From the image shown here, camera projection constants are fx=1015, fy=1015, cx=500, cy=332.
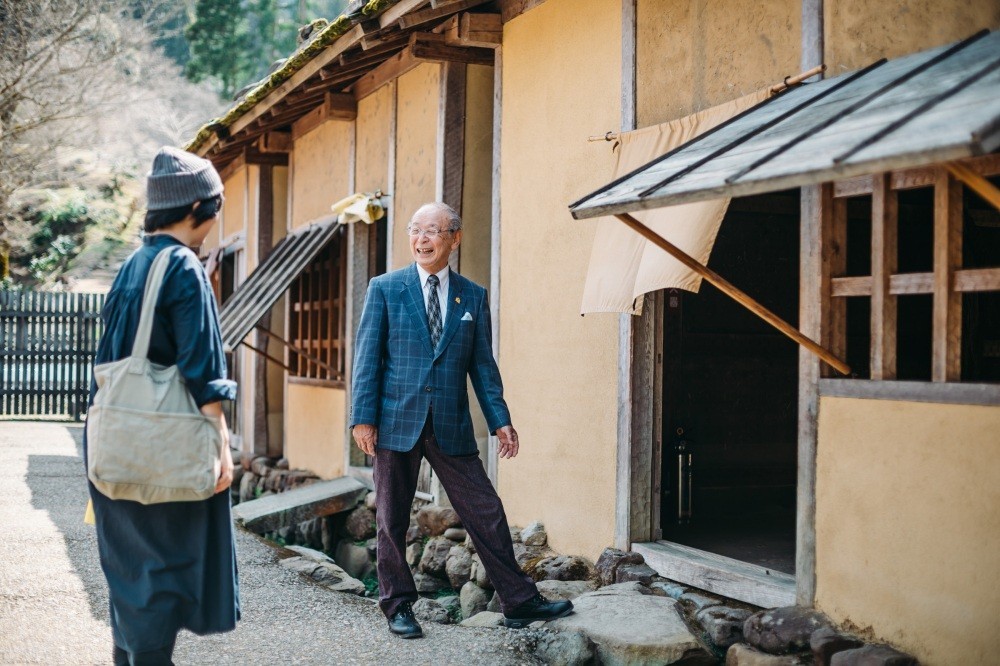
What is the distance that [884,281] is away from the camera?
4.22m

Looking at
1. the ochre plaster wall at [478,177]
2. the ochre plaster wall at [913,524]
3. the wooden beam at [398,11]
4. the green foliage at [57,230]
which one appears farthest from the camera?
the green foliage at [57,230]

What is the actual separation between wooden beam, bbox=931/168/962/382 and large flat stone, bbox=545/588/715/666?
1.57 metres

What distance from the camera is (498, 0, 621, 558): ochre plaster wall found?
6125mm

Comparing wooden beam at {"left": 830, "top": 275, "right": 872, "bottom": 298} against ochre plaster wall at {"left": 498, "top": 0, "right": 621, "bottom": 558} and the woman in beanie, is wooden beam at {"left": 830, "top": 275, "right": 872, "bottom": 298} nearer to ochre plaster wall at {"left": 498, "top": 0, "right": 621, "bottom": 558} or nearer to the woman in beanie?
ochre plaster wall at {"left": 498, "top": 0, "right": 621, "bottom": 558}

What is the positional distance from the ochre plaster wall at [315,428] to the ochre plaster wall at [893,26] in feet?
21.7

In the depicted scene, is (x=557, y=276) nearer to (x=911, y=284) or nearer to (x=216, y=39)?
(x=911, y=284)

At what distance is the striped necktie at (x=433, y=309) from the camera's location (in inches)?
194

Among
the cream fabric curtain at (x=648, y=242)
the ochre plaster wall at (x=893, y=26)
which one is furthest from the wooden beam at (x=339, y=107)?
the ochre plaster wall at (x=893, y=26)

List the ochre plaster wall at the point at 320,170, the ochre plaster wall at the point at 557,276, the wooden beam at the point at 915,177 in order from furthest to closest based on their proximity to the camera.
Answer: the ochre plaster wall at the point at 320,170 < the ochre plaster wall at the point at 557,276 < the wooden beam at the point at 915,177

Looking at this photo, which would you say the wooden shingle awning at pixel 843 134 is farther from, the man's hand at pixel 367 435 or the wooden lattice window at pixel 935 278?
the man's hand at pixel 367 435

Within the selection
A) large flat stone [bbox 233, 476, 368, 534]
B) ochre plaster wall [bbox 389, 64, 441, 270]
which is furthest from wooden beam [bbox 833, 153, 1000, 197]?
large flat stone [bbox 233, 476, 368, 534]

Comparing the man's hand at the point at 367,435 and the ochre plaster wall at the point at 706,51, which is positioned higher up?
the ochre plaster wall at the point at 706,51

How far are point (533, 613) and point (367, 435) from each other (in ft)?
3.81

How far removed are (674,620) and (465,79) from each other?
482 centimetres
